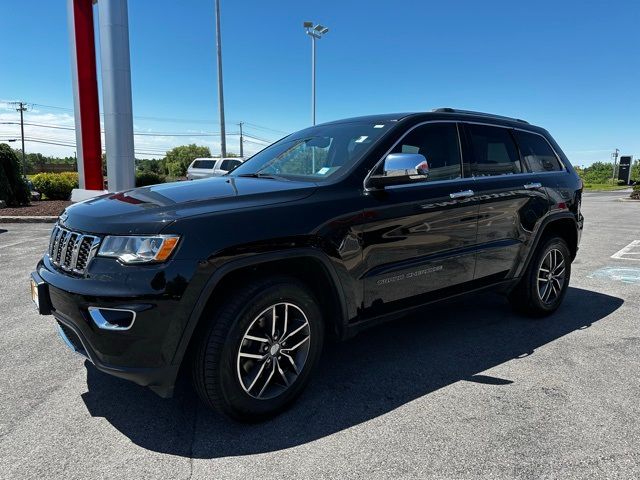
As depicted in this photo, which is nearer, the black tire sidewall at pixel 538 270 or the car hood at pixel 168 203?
the car hood at pixel 168 203

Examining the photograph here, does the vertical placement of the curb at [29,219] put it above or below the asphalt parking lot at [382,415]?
above

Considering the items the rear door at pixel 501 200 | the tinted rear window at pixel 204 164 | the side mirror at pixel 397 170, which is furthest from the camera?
the tinted rear window at pixel 204 164

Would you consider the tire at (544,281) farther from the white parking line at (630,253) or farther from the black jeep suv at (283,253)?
the white parking line at (630,253)

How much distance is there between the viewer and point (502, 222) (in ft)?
13.3

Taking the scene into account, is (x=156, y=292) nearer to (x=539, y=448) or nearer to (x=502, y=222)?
(x=539, y=448)

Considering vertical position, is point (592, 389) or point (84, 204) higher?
point (84, 204)

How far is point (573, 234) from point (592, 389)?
216 centimetres

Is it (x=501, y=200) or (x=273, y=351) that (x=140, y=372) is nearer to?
(x=273, y=351)

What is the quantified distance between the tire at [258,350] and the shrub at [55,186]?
1804 centimetres

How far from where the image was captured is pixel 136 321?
233 centimetres

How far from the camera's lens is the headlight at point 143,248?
237cm

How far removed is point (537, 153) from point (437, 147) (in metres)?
1.56

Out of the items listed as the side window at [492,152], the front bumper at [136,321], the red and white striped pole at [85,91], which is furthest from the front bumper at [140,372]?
the red and white striped pole at [85,91]

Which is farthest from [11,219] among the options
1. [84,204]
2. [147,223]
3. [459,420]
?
[459,420]
